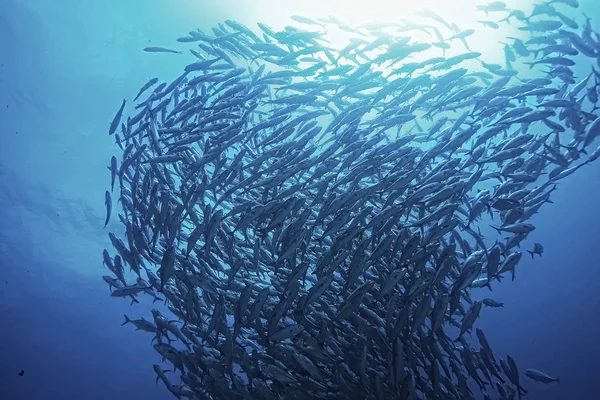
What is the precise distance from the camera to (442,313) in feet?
16.7

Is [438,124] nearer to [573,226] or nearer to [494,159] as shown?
[494,159]

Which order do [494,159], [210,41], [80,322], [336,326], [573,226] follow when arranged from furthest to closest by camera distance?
[80,322]
[573,226]
[210,41]
[336,326]
[494,159]

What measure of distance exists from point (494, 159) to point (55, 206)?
19174 millimetres

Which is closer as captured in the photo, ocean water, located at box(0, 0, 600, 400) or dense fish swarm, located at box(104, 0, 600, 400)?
dense fish swarm, located at box(104, 0, 600, 400)

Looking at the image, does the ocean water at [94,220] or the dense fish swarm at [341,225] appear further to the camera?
the ocean water at [94,220]

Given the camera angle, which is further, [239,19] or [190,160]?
[239,19]

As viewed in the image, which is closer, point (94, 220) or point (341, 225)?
point (341, 225)

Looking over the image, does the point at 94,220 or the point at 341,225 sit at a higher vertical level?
the point at 94,220

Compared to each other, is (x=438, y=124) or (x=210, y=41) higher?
(x=210, y=41)

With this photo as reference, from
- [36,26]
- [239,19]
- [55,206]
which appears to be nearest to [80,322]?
[55,206]

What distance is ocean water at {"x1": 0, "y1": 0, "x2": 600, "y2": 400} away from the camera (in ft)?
38.1

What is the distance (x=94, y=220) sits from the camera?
19266 millimetres

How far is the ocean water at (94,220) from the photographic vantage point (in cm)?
1160

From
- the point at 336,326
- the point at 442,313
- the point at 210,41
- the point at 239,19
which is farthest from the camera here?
the point at 239,19
